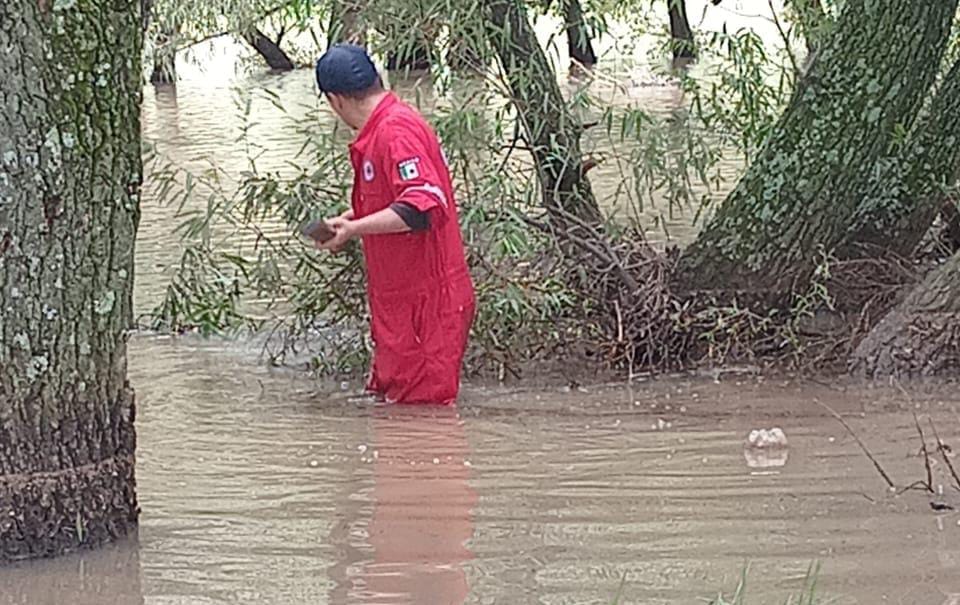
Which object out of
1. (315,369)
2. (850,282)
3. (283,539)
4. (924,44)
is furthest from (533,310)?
(283,539)

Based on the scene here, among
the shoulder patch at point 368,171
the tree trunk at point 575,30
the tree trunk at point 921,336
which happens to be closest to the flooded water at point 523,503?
the tree trunk at point 921,336

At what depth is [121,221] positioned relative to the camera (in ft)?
15.2

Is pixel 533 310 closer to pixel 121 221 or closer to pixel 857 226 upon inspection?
pixel 857 226

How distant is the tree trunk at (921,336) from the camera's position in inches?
292

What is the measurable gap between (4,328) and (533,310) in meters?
3.86

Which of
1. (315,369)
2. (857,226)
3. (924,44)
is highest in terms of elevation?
(924,44)

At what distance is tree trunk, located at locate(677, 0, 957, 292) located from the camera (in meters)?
7.93

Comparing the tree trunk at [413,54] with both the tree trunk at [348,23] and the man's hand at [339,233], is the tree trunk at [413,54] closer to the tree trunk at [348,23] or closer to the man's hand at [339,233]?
the tree trunk at [348,23]

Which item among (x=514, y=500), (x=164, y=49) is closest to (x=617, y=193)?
(x=164, y=49)

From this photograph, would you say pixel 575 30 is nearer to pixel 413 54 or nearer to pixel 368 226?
pixel 413 54

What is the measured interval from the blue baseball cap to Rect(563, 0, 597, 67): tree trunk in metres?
2.15

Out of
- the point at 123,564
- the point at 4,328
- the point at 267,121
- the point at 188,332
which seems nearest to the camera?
the point at 4,328

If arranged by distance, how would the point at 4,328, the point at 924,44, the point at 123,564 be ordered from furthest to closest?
the point at 924,44 < the point at 123,564 < the point at 4,328

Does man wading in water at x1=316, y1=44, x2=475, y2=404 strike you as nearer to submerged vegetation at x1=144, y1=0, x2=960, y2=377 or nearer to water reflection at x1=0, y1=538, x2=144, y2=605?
submerged vegetation at x1=144, y1=0, x2=960, y2=377
